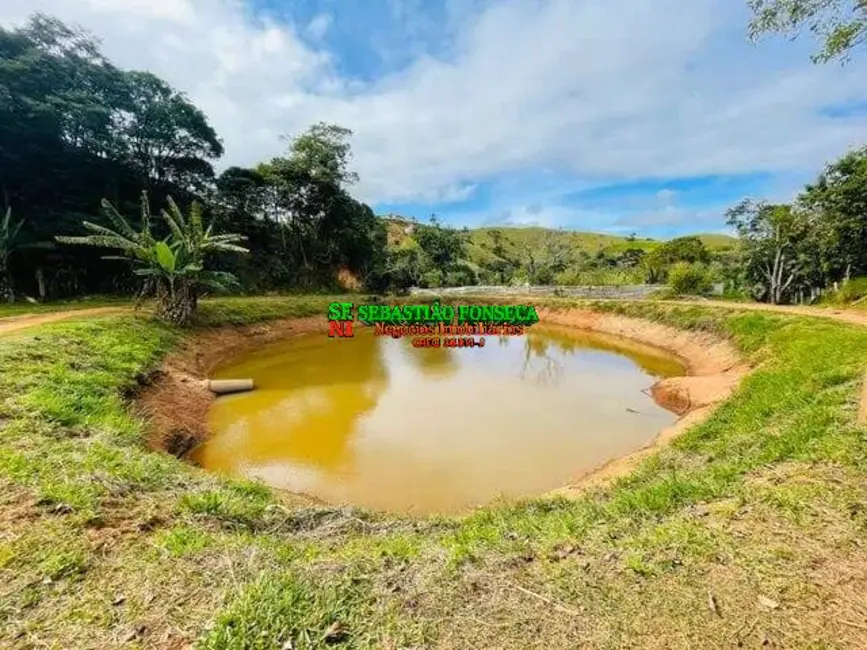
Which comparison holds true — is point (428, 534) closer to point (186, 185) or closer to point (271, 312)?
point (271, 312)

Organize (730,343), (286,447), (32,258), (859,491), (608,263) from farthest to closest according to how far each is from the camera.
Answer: (608,263) → (32,258) → (730,343) → (286,447) → (859,491)

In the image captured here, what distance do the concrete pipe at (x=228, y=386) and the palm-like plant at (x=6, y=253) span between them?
34.9ft

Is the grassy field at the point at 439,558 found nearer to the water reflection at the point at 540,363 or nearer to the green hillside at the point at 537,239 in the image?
the water reflection at the point at 540,363

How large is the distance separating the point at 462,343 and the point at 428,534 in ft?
47.4

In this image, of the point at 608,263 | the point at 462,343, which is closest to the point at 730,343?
the point at 462,343

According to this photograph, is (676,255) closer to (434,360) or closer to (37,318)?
(434,360)

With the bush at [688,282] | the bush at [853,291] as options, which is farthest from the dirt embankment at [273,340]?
the bush at [688,282]

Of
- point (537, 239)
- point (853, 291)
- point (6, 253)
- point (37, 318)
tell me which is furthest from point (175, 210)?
point (537, 239)

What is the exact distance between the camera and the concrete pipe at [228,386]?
32.0 feet

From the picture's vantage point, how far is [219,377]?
37.4ft

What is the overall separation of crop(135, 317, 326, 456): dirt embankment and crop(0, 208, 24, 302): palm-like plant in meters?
7.45

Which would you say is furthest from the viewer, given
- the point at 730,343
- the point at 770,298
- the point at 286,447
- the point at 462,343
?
the point at 770,298

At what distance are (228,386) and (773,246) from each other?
76.7 feet

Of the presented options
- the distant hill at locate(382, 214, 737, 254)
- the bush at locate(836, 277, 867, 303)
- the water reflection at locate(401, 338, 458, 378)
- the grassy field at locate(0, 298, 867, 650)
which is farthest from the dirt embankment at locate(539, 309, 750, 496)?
the distant hill at locate(382, 214, 737, 254)
